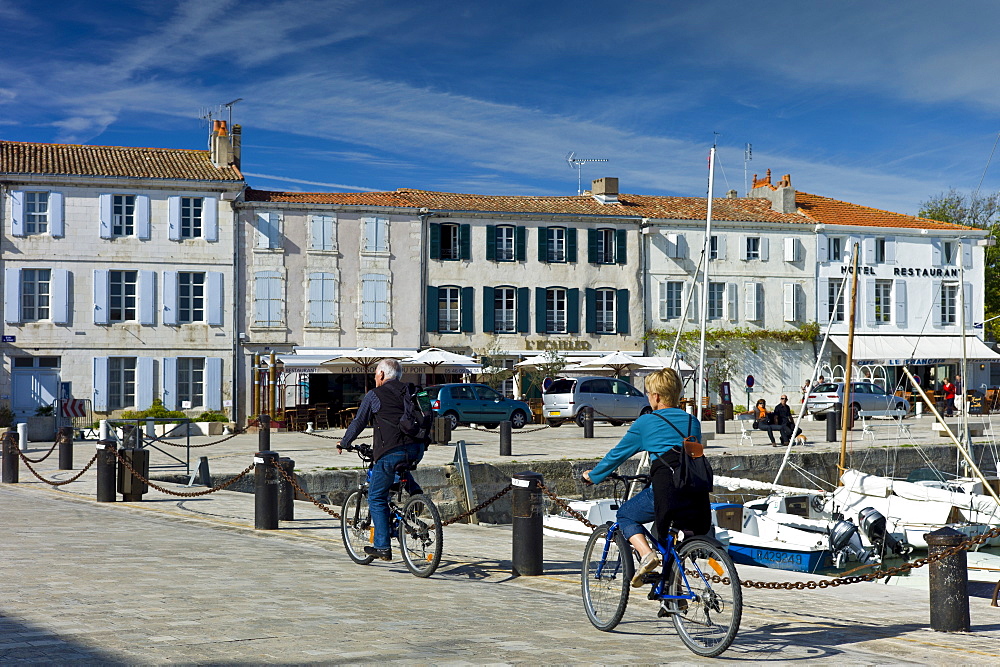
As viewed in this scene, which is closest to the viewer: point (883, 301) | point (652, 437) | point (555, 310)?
point (652, 437)

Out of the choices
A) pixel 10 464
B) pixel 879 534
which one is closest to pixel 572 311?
pixel 879 534

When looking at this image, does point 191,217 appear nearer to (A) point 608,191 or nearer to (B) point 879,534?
(A) point 608,191

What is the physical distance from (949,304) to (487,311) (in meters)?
20.6

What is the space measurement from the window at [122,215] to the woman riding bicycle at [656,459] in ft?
108

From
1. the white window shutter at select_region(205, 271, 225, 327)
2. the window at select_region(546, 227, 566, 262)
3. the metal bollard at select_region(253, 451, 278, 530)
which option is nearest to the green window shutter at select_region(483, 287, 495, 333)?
the window at select_region(546, 227, 566, 262)

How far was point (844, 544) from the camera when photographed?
55.2 ft

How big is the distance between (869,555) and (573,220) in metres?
25.5

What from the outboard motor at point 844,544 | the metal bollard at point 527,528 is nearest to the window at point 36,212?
the outboard motor at point 844,544

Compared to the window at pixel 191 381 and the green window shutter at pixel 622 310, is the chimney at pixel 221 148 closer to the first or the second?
the window at pixel 191 381

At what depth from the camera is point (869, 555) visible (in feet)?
57.9

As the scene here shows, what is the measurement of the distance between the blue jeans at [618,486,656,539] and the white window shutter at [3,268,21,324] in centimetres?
3278

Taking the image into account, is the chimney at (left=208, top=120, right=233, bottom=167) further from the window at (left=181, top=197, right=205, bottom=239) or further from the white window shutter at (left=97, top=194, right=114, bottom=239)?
the white window shutter at (left=97, top=194, right=114, bottom=239)

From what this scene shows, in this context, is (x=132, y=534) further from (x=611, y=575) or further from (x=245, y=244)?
(x=245, y=244)

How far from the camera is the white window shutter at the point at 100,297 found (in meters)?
35.8
